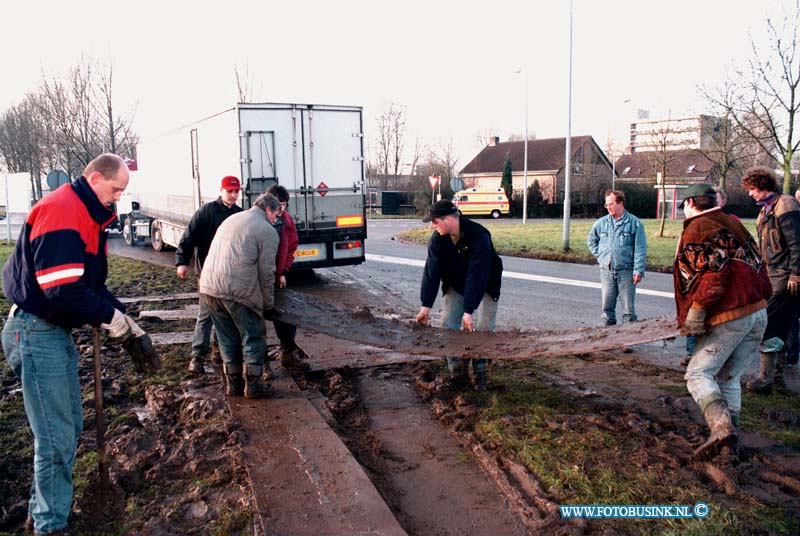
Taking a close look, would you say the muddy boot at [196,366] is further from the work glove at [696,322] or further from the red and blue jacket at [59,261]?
the work glove at [696,322]

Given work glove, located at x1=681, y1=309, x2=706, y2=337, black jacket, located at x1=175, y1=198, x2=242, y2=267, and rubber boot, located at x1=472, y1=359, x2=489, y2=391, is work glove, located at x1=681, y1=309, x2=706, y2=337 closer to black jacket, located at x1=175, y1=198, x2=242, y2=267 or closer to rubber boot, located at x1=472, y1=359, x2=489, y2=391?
rubber boot, located at x1=472, y1=359, x2=489, y2=391

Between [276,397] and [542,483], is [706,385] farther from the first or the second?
[276,397]

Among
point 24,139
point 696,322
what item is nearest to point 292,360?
point 696,322

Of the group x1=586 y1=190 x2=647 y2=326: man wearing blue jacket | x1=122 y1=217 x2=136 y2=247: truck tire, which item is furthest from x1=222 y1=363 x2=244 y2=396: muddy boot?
x1=122 y1=217 x2=136 y2=247: truck tire

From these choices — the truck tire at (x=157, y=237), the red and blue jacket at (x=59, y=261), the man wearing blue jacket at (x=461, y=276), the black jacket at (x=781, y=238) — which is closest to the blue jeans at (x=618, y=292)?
the black jacket at (x=781, y=238)

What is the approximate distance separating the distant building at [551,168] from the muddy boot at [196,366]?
41.7 metres

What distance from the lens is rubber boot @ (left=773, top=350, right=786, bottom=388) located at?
597cm

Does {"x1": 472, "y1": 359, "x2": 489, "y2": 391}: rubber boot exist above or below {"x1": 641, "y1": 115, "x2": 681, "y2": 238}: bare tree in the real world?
below

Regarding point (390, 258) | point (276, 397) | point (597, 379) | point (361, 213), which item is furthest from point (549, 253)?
point (276, 397)

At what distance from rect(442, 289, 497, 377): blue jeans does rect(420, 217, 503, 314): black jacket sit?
68mm

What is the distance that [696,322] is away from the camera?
4234mm

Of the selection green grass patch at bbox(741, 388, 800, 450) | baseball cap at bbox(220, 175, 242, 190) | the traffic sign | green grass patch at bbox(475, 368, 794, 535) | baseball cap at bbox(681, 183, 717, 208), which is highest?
the traffic sign

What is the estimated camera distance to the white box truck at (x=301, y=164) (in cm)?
1155

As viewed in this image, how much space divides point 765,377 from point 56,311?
228 inches
